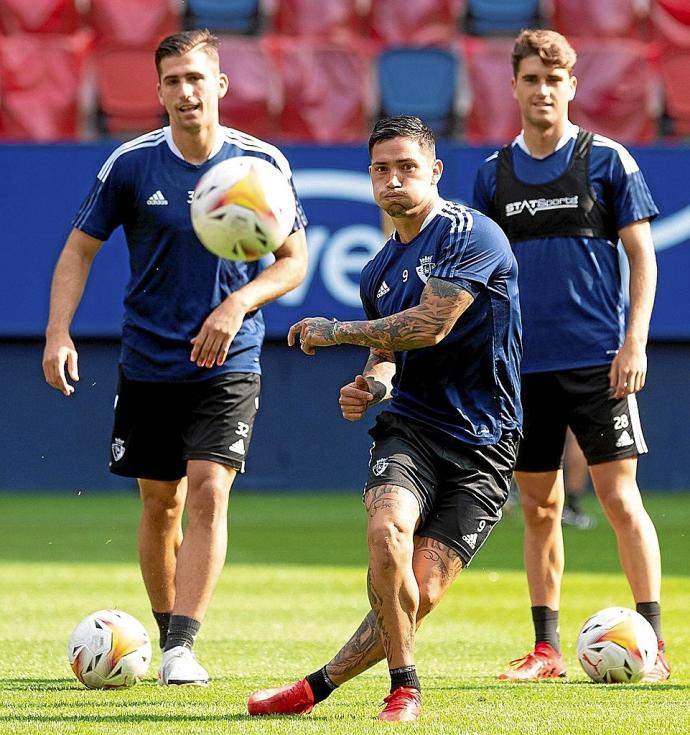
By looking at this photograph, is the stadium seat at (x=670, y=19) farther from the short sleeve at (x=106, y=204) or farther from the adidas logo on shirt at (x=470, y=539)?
the adidas logo on shirt at (x=470, y=539)

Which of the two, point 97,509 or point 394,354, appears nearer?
Answer: point 394,354

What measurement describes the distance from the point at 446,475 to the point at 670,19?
1299 centimetres

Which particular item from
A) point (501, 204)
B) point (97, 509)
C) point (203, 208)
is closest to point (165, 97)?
point (203, 208)

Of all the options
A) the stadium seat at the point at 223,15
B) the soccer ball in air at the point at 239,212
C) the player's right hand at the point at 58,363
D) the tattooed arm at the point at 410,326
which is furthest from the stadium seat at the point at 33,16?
the tattooed arm at the point at 410,326

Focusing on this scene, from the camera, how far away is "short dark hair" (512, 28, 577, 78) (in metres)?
6.25

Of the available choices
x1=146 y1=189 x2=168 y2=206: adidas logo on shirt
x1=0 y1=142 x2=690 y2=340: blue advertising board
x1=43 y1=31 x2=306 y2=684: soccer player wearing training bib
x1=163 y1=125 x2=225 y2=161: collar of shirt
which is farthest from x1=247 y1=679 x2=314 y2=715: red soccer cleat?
x1=0 y1=142 x2=690 y2=340: blue advertising board

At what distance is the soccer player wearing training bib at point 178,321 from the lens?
598 cm

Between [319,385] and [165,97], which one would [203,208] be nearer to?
[165,97]

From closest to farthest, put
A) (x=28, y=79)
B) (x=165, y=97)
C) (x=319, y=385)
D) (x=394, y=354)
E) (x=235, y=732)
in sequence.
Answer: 1. (x=235, y=732)
2. (x=394, y=354)
3. (x=165, y=97)
4. (x=319, y=385)
5. (x=28, y=79)

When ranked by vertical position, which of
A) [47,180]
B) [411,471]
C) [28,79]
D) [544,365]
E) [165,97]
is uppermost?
[28,79]

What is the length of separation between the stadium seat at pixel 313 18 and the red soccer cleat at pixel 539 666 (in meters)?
11.9

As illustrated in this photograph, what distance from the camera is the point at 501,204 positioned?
21.1 feet

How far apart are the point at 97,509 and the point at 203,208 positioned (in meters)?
8.52

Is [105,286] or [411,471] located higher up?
[105,286]
